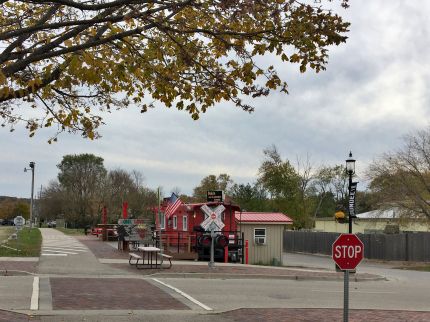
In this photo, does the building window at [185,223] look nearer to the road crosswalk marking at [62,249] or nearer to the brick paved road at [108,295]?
the road crosswalk marking at [62,249]

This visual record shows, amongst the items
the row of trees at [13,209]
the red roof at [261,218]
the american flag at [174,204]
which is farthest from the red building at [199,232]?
the row of trees at [13,209]

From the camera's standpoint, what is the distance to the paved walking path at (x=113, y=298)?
34.9 ft

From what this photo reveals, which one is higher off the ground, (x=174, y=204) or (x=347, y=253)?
(x=174, y=204)

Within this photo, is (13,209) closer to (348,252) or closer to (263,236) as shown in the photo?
(263,236)

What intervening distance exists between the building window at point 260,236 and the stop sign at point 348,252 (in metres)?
21.0

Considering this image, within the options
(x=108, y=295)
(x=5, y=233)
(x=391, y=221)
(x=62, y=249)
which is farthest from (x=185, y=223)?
(x=5, y=233)

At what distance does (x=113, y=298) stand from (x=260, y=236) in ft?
57.0

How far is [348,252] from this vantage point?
839 cm

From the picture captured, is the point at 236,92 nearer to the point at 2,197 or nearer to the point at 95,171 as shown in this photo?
the point at 95,171

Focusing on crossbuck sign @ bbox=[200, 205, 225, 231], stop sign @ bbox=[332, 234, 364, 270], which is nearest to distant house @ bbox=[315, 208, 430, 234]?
crossbuck sign @ bbox=[200, 205, 225, 231]

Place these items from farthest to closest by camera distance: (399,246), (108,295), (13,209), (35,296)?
(13,209), (399,246), (108,295), (35,296)

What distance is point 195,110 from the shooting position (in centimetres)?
883

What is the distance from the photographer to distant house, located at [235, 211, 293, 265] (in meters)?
29.1

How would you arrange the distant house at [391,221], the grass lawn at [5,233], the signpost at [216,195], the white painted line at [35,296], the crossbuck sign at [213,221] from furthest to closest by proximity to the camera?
the grass lawn at [5,233] < the distant house at [391,221] < the signpost at [216,195] < the crossbuck sign at [213,221] < the white painted line at [35,296]
